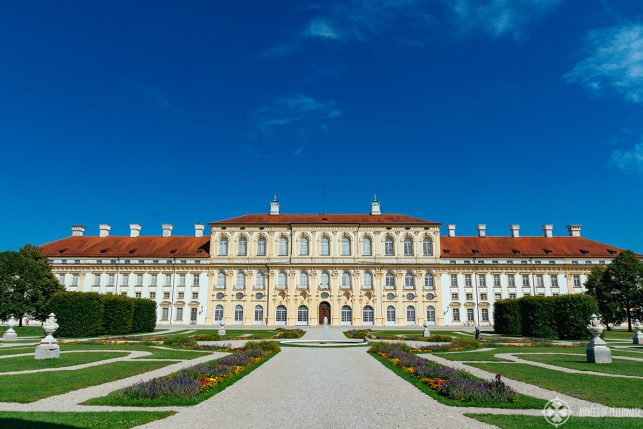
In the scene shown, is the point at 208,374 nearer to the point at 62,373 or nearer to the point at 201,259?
the point at 62,373

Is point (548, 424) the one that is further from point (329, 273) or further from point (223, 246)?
point (223, 246)

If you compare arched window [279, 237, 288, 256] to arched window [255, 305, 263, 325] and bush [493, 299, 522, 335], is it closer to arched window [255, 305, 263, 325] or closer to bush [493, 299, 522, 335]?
arched window [255, 305, 263, 325]

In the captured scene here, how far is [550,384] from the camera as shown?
40.6ft

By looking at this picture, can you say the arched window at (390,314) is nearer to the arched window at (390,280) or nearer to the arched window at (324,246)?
the arched window at (390,280)

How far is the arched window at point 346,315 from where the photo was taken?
185 feet

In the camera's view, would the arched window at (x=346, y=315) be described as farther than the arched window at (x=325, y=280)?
No

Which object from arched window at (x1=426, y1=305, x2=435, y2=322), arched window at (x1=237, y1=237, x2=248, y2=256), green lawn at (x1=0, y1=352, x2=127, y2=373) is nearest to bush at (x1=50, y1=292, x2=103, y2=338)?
green lawn at (x1=0, y1=352, x2=127, y2=373)

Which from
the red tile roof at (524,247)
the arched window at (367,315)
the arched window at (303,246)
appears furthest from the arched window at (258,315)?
the red tile roof at (524,247)

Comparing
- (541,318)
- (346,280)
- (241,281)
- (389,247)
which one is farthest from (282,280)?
(541,318)

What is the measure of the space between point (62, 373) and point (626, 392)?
642 inches

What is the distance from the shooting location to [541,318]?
112ft

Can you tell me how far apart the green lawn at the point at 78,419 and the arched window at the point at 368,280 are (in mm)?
49140

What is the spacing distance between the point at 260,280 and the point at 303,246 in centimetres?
722

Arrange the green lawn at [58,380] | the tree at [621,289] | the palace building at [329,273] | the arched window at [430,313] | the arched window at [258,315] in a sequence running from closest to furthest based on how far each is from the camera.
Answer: the green lawn at [58,380], the tree at [621,289], the arched window at [430,313], the palace building at [329,273], the arched window at [258,315]
